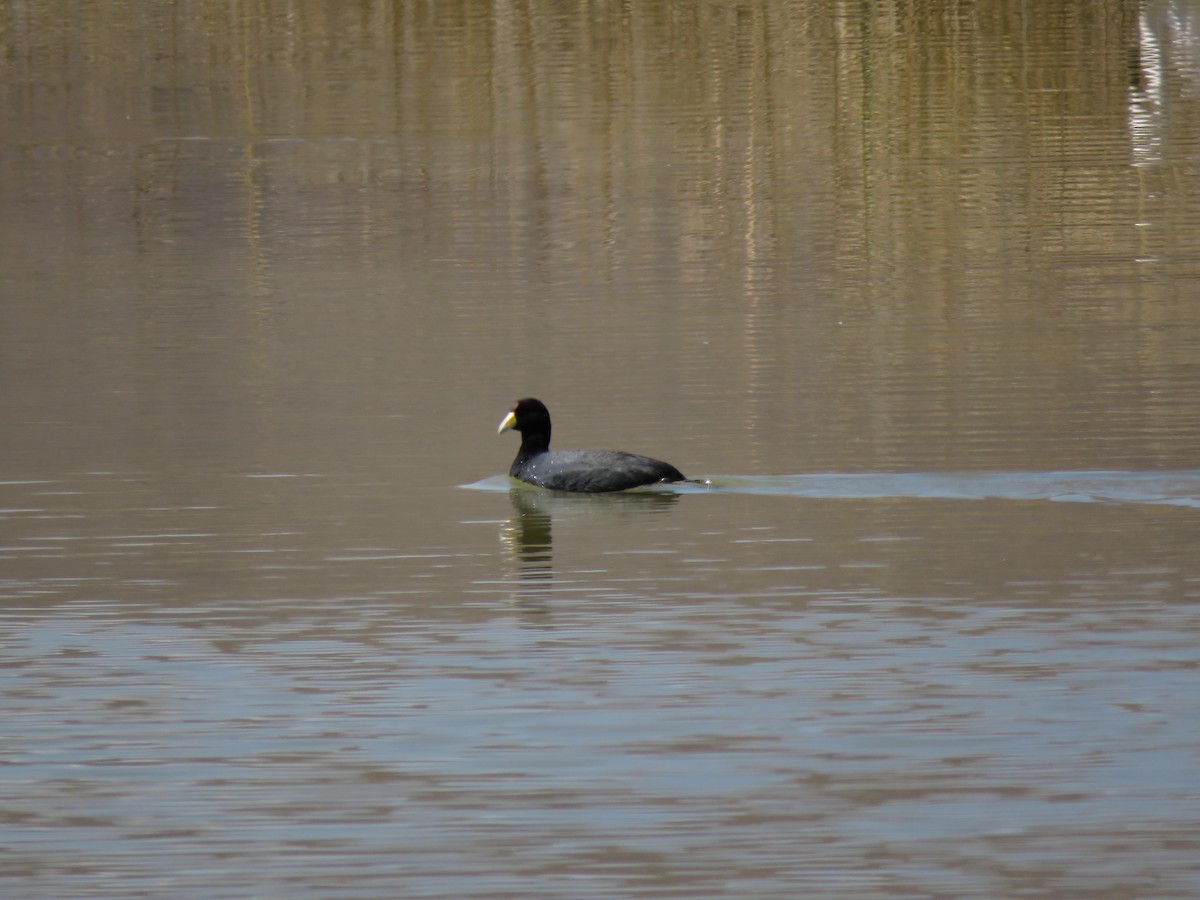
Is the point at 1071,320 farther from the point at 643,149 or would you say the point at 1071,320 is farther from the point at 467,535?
the point at 643,149

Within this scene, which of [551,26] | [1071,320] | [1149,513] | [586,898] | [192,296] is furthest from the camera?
[551,26]

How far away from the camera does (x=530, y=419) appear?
13.7m

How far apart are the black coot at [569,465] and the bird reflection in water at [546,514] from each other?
0.23ft

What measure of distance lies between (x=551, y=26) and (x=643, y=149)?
9.40 metres

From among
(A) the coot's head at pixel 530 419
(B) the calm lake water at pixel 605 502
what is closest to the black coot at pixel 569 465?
(A) the coot's head at pixel 530 419

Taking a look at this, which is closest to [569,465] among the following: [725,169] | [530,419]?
[530,419]

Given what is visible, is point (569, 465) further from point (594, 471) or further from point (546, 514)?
point (546, 514)

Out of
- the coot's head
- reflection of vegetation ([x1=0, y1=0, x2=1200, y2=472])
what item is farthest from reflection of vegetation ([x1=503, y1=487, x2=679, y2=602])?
reflection of vegetation ([x1=0, y1=0, x2=1200, y2=472])

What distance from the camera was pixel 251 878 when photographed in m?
6.74

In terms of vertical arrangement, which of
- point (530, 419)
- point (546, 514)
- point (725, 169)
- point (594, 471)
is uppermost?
point (725, 169)

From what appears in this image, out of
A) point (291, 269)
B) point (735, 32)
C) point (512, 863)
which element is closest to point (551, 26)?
point (735, 32)

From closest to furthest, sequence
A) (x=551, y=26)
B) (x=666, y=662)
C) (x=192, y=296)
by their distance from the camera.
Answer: (x=666, y=662), (x=192, y=296), (x=551, y=26)

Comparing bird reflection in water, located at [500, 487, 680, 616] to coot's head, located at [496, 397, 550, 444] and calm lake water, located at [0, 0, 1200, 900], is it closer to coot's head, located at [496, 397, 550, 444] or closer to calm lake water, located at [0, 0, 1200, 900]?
calm lake water, located at [0, 0, 1200, 900]

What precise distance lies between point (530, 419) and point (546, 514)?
1.11 meters
